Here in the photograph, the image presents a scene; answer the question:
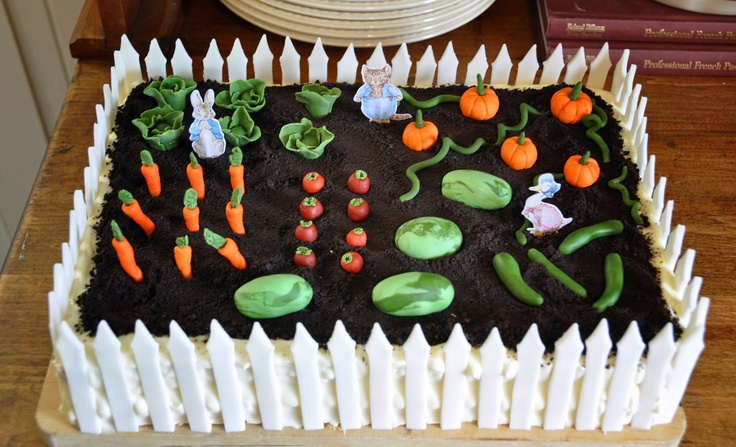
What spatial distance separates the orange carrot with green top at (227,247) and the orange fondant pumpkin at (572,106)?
1.83 ft

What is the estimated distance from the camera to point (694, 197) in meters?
1.46

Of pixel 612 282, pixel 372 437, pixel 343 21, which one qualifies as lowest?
pixel 372 437

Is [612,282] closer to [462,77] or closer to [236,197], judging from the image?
[236,197]

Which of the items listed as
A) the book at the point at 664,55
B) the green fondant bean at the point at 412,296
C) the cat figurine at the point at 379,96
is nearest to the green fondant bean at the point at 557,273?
the green fondant bean at the point at 412,296

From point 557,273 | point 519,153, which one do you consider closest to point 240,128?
point 519,153

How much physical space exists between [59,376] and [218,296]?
21cm

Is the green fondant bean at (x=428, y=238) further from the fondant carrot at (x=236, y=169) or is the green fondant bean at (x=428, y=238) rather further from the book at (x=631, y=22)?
the book at (x=631, y=22)

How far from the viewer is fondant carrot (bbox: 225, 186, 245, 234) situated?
1210 mm

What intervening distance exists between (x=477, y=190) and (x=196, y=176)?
1.28ft

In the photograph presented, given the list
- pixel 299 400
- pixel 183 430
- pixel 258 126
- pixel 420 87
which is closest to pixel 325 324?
pixel 299 400

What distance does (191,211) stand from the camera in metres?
1.23

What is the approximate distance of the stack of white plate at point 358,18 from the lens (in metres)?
1.61

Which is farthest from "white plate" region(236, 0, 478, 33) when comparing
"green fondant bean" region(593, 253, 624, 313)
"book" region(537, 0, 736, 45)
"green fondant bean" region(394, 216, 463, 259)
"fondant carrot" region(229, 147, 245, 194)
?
"green fondant bean" region(593, 253, 624, 313)

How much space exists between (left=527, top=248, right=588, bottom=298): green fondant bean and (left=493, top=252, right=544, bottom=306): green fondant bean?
3 cm
